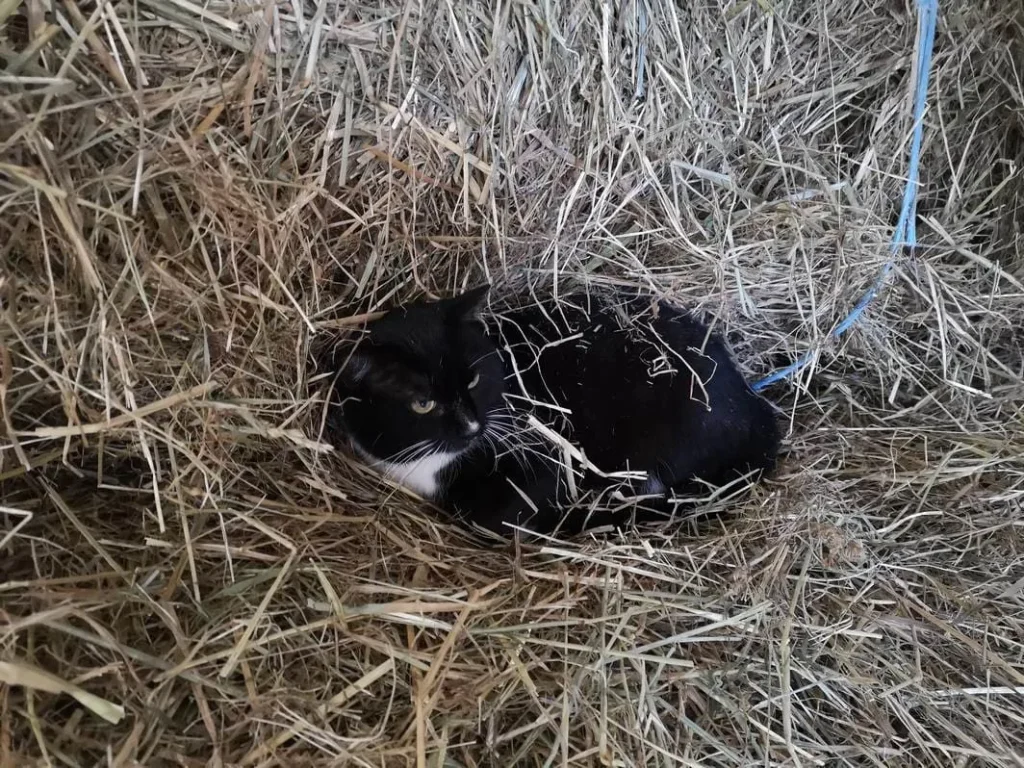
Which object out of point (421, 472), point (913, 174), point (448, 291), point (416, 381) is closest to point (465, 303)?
point (416, 381)

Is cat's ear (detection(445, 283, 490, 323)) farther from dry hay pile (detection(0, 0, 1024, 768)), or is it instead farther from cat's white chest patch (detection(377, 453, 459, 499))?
cat's white chest patch (detection(377, 453, 459, 499))

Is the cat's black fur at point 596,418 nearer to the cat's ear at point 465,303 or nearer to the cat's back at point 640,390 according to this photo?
the cat's back at point 640,390

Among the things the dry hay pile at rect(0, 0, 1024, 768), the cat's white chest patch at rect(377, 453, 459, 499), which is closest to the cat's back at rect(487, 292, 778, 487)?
the dry hay pile at rect(0, 0, 1024, 768)

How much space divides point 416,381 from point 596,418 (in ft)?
1.52

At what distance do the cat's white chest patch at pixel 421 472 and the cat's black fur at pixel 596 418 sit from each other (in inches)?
0.6

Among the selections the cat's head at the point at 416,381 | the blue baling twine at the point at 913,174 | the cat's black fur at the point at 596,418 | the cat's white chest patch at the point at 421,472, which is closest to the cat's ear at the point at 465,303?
the cat's head at the point at 416,381

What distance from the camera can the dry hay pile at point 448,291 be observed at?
3.51 feet

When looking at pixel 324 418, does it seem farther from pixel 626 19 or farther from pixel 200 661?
pixel 626 19

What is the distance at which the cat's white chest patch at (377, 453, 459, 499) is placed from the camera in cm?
146

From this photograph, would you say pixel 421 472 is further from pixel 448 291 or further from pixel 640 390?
pixel 640 390

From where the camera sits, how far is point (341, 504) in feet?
4.52

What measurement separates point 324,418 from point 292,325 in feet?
0.65

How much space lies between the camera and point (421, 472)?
1.50 m

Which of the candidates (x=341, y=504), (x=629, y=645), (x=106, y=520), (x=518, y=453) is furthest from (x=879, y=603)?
(x=106, y=520)
